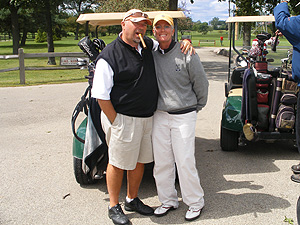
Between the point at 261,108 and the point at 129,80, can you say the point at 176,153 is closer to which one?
the point at 129,80

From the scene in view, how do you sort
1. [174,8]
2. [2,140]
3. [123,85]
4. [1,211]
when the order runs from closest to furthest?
[123,85], [1,211], [2,140], [174,8]

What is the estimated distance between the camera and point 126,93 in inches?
119

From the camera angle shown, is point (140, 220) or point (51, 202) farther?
point (51, 202)

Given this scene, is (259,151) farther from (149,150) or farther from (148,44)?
(148,44)

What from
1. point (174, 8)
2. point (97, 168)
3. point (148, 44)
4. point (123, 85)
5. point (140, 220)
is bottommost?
point (140, 220)

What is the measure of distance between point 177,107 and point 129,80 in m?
0.46

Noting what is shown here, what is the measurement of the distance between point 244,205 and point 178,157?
82 cm

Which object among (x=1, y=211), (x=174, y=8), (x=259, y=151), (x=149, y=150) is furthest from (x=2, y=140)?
(x=174, y=8)

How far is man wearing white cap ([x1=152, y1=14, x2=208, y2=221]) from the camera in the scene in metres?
3.12

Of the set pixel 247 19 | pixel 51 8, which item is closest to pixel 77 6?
pixel 51 8

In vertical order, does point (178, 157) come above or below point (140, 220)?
above

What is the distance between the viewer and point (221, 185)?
3.92 meters

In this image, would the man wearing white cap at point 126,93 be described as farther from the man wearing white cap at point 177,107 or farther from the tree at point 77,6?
the tree at point 77,6

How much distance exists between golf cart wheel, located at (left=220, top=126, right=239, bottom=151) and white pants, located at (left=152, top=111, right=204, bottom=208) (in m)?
1.69
